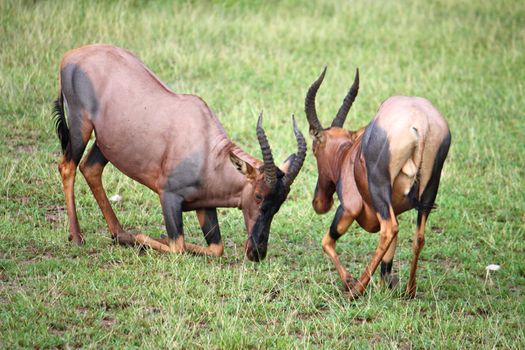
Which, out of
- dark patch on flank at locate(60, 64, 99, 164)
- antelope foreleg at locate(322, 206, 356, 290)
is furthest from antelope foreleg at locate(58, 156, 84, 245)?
antelope foreleg at locate(322, 206, 356, 290)

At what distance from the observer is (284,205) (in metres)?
10.7

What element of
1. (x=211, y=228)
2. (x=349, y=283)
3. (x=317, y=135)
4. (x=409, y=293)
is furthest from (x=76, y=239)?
(x=409, y=293)

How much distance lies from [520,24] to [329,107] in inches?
282

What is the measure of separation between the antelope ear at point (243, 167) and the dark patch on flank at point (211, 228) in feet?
1.80

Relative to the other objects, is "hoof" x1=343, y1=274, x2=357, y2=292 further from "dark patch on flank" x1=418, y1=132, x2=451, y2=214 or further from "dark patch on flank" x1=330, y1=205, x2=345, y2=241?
"dark patch on flank" x1=418, y1=132, x2=451, y2=214

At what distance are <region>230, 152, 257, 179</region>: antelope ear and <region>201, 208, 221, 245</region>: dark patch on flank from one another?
549 mm

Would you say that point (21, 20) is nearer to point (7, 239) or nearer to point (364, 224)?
point (7, 239)

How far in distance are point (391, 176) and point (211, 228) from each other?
6.49 feet

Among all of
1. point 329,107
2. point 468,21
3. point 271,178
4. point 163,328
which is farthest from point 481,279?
point 468,21

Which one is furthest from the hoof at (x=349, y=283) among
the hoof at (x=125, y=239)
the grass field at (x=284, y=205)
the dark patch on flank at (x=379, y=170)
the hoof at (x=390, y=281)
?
the hoof at (x=125, y=239)

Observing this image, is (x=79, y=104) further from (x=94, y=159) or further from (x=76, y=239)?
(x=76, y=239)

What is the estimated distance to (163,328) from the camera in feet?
22.3

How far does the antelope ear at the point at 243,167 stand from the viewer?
28.0 feet

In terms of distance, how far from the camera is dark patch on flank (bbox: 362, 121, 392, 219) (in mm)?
7633
